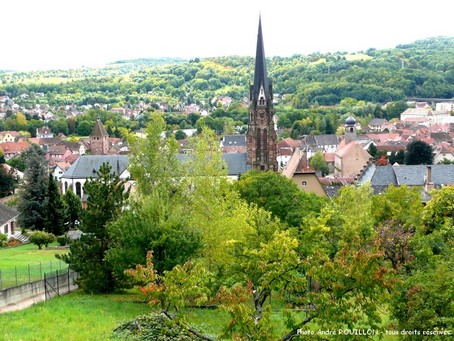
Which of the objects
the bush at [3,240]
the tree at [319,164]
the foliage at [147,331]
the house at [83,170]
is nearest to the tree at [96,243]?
the foliage at [147,331]

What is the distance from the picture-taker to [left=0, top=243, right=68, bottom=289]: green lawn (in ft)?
82.6

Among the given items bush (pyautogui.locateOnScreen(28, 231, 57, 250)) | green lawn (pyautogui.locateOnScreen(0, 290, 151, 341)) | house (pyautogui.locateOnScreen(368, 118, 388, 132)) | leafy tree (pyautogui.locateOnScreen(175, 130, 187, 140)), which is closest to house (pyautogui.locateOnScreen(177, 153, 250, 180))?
bush (pyautogui.locateOnScreen(28, 231, 57, 250))

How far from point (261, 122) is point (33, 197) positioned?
965 inches

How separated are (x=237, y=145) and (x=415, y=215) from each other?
245 ft

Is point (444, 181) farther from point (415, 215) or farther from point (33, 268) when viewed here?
point (33, 268)

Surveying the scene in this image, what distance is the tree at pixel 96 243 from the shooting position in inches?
1021

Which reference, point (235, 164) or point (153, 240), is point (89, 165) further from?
point (153, 240)

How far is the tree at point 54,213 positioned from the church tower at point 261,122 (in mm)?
22959

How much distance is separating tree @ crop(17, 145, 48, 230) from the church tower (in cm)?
2257

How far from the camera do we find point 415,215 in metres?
31.1

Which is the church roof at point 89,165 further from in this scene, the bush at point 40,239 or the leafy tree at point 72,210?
the bush at point 40,239

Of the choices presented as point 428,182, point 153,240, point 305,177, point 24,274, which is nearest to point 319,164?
point 428,182

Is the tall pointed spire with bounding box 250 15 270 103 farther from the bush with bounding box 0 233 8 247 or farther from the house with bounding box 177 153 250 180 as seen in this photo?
the bush with bounding box 0 233 8 247

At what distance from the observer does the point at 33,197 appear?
49.4m
